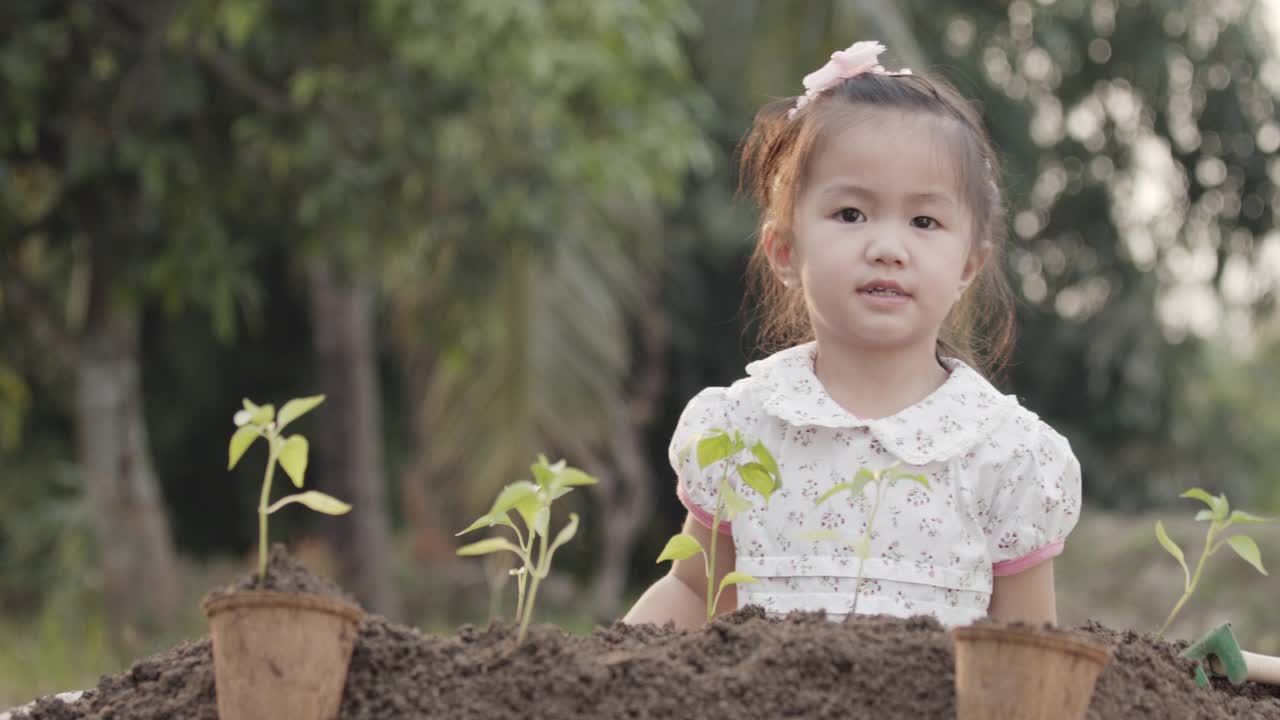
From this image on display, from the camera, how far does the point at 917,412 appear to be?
2.26 metres

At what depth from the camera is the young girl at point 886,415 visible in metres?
2.17

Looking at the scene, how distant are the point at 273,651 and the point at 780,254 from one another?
1220 millimetres

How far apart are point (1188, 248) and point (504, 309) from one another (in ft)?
19.7

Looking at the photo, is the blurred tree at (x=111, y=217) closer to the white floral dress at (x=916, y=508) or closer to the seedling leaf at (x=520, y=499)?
the white floral dress at (x=916, y=508)

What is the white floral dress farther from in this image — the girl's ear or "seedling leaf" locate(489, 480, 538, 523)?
"seedling leaf" locate(489, 480, 538, 523)

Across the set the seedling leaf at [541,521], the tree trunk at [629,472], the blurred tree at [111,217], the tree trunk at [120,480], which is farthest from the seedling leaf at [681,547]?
the tree trunk at [629,472]

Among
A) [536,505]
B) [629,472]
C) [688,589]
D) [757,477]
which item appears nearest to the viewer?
[536,505]

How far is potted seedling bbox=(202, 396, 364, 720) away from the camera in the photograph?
1432 mm

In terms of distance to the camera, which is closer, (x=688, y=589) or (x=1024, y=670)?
(x=1024, y=670)

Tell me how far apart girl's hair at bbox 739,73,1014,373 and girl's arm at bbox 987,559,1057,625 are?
1.54ft

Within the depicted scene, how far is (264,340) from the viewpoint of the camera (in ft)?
42.5

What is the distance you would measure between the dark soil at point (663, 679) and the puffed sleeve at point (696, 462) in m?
0.60

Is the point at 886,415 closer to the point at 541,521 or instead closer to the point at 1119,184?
the point at 541,521

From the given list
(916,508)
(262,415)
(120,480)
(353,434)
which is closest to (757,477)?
(916,508)
